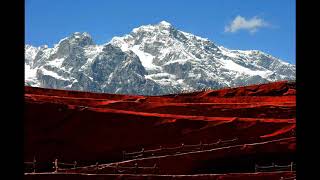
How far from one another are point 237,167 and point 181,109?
7.87m

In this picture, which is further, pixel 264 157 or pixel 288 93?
pixel 288 93

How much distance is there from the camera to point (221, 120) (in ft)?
98.9

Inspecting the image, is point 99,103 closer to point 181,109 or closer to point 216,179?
point 181,109

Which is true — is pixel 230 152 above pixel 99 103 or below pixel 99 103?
below

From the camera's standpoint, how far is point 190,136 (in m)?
29.4

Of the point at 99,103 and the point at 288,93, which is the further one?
the point at 288,93
